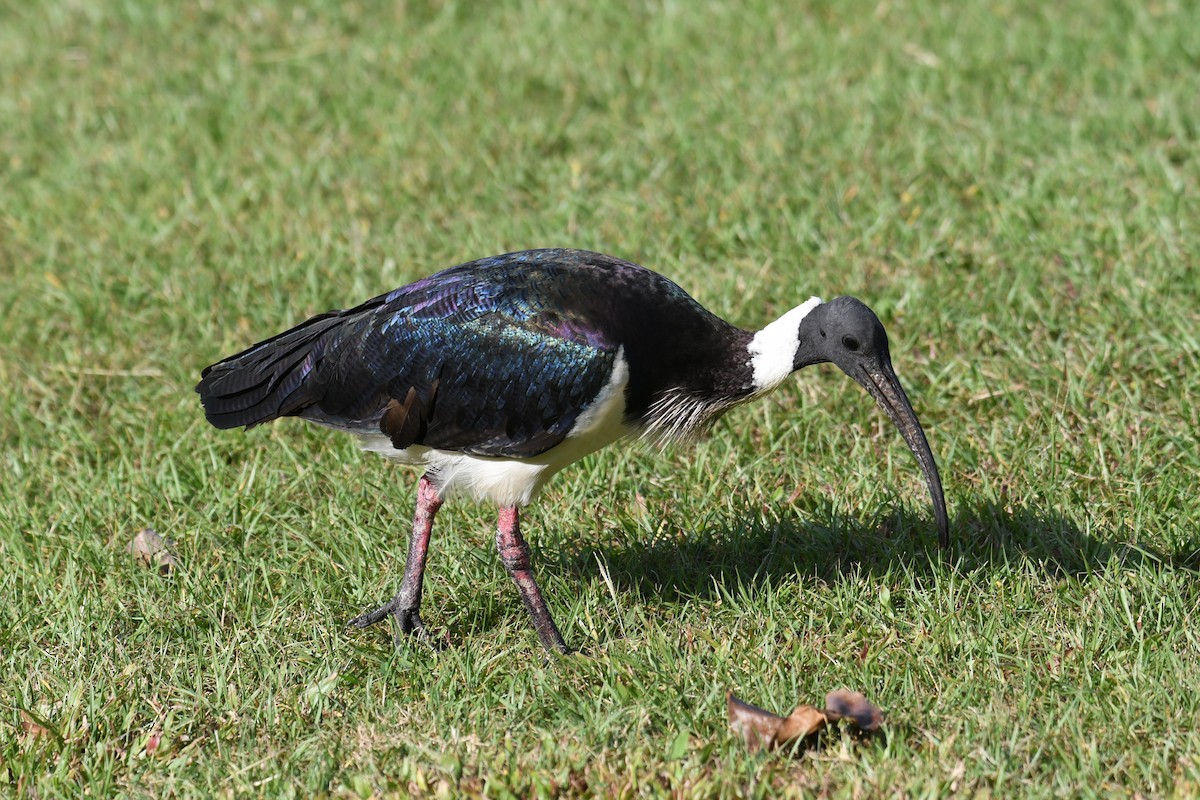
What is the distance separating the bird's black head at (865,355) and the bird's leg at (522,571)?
3.40 feet

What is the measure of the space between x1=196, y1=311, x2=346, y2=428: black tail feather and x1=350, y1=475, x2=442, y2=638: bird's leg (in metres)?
0.49

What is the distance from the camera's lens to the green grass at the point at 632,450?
4004mm

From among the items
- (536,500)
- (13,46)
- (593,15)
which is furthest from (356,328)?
(13,46)

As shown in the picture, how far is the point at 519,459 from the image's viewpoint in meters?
4.48


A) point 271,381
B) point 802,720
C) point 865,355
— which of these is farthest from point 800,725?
point 271,381

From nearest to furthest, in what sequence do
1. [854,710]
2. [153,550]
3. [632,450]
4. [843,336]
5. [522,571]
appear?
[854,710], [843,336], [522,571], [153,550], [632,450]

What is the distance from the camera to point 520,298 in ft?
14.6

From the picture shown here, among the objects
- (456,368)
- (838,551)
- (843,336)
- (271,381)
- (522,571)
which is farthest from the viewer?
(838,551)

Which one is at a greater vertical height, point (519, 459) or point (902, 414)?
point (902, 414)

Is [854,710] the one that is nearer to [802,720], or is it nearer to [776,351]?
[802,720]

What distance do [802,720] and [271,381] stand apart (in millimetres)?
2065

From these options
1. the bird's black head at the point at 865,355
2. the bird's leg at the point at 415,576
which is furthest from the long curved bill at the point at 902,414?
the bird's leg at the point at 415,576

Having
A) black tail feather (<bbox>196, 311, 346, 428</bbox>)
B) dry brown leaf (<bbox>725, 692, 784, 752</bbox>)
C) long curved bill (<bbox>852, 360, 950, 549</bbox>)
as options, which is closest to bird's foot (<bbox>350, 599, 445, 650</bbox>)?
black tail feather (<bbox>196, 311, 346, 428</bbox>)

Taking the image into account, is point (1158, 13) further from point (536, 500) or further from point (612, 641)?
point (612, 641)
